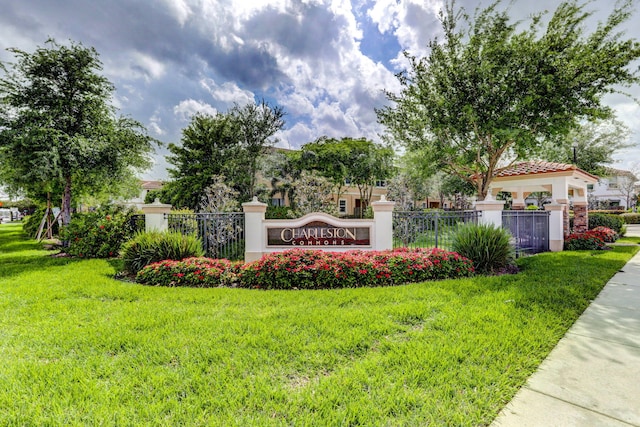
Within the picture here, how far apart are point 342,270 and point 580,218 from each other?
14170 mm

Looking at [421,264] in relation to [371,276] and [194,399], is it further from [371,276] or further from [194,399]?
[194,399]

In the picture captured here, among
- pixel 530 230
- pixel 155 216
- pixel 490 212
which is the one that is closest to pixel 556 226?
pixel 530 230

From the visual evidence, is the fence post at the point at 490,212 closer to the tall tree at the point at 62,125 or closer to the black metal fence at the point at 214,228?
the black metal fence at the point at 214,228

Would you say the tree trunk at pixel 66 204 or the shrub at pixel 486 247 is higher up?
the tree trunk at pixel 66 204

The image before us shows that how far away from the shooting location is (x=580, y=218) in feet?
46.4

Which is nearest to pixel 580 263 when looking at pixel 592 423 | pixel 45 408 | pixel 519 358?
pixel 519 358

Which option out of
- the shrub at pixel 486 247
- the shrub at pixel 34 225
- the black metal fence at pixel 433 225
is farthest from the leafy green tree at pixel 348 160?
the shrub at pixel 34 225

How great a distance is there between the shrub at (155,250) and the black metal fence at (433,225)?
20.8 feet

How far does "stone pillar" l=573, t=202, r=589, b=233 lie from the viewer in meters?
14.0

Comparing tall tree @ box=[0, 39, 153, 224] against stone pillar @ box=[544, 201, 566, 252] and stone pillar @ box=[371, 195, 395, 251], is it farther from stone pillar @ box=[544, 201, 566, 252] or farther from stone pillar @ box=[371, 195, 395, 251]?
stone pillar @ box=[544, 201, 566, 252]

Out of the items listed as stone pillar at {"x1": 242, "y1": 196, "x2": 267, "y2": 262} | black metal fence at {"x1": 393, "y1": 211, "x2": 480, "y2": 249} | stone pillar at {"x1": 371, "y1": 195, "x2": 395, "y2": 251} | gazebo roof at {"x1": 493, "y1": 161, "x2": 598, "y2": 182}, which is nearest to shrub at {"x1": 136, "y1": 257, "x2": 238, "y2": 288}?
stone pillar at {"x1": 242, "y1": 196, "x2": 267, "y2": 262}

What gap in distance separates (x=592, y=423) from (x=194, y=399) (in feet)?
10.7

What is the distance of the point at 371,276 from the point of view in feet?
21.4

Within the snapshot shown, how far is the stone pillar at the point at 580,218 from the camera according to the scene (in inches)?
551
